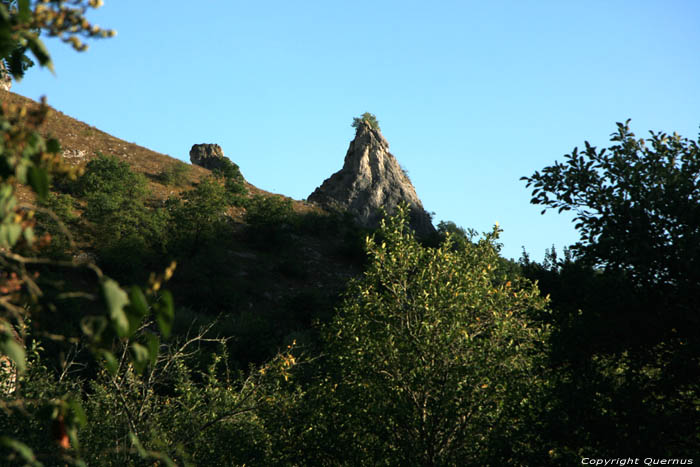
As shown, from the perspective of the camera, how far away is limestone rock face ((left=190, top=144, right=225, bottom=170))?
7838 cm

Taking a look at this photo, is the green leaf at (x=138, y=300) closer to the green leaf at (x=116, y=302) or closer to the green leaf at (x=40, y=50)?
the green leaf at (x=116, y=302)

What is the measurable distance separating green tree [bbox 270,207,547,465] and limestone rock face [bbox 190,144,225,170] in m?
67.0

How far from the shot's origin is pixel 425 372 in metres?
10.9

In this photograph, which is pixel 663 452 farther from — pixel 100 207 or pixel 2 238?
pixel 100 207

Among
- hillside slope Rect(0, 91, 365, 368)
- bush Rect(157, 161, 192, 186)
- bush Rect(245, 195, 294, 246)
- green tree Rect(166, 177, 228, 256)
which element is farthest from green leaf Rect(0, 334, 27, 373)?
bush Rect(157, 161, 192, 186)

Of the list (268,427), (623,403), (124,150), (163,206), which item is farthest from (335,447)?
(124,150)

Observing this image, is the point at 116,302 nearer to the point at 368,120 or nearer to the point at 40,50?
the point at 40,50

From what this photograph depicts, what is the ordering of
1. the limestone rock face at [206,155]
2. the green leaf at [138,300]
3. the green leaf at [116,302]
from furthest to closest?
the limestone rock face at [206,155] → the green leaf at [138,300] → the green leaf at [116,302]

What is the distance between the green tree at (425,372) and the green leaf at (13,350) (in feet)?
25.2

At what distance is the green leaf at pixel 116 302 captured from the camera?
7.92 ft

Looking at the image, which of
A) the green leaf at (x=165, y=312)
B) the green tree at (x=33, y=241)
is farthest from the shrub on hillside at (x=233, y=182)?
the green leaf at (x=165, y=312)

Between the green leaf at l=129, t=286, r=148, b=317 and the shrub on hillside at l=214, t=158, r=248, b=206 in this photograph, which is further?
the shrub on hillside at l=214, t=158, r=248, b=206

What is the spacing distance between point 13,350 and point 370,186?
7739 cm

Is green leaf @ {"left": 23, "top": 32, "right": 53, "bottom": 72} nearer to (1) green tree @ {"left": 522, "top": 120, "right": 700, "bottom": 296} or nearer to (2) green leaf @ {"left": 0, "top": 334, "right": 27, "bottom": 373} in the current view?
(2) green leaf @ {"left": 0, "top": 334, "right": 27, "bottom": 373}
